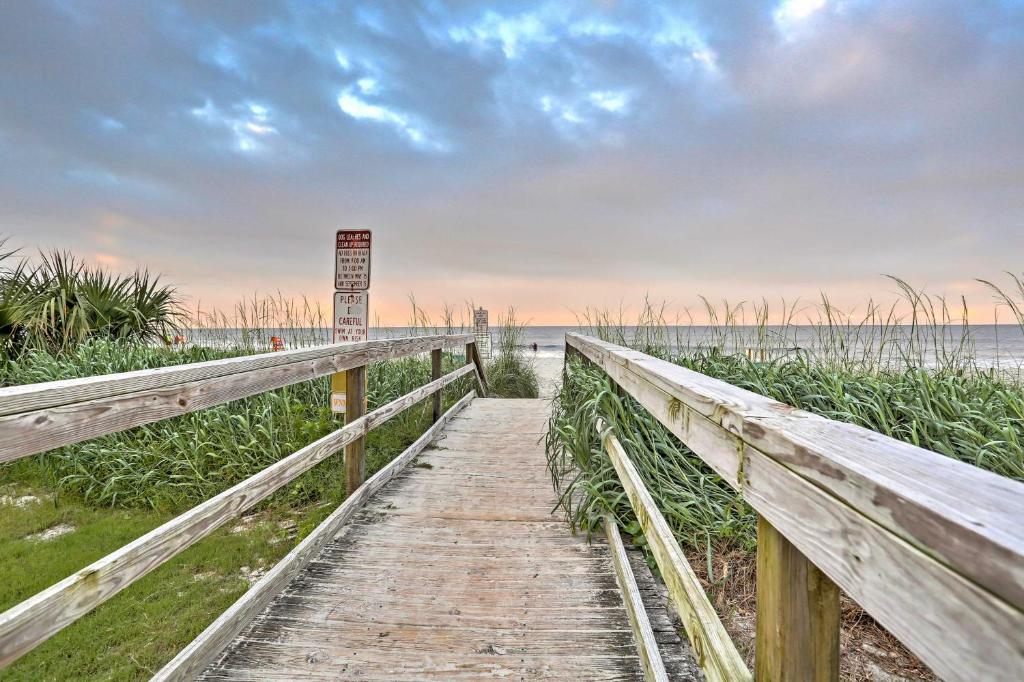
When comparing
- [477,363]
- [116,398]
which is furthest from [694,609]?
[477,363]

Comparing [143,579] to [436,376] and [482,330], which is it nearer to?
[436,376]

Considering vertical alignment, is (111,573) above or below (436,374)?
below

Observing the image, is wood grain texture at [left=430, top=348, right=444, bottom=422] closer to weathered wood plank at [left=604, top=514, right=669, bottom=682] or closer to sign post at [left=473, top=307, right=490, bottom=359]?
weathered wood plank at [left=604, top=514, right=669, bottom=682]

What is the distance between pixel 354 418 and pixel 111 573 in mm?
1932

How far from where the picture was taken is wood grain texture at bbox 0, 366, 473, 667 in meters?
1.08

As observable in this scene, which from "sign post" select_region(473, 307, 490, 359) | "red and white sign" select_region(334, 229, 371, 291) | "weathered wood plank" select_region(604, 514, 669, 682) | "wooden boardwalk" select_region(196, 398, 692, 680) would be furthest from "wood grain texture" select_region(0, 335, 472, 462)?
"sign post" select_region(473, 307, 490, 359)

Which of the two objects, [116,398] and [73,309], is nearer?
[116,398]

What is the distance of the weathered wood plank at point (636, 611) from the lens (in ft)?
5.34

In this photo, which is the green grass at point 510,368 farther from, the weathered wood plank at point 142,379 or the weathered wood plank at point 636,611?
the weathered wood plank at point 636,611

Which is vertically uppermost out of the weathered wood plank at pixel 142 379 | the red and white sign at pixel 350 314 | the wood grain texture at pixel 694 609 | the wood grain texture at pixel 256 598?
the red and white sign at pixel 350 314

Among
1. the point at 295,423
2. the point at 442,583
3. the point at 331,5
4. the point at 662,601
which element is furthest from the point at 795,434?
the point at 331,5

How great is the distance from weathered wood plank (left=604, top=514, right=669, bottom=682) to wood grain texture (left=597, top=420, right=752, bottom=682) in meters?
0.22

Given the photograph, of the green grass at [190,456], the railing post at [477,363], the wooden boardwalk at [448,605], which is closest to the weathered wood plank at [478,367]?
the railing post at [477,363]

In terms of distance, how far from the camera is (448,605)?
2.13 m
